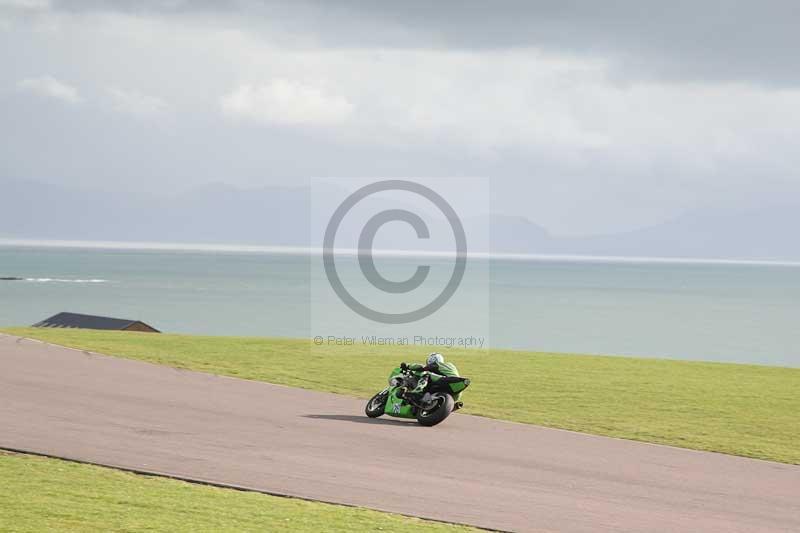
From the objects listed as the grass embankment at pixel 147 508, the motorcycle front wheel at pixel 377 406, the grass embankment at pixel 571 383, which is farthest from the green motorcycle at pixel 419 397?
the grass embankment at pixel 147 508

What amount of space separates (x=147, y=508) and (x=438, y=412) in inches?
322

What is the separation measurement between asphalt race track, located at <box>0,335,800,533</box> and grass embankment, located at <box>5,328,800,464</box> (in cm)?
169

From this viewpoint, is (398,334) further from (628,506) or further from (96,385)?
(628,506)

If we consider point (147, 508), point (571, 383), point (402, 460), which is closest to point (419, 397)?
point (402, 460)

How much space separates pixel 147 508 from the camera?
10727 mm

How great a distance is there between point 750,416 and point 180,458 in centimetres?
1283

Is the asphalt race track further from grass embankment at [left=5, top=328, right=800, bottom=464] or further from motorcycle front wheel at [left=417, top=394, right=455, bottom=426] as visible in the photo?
grass embankment at [left=5, top=328, right=800, bottom=464]

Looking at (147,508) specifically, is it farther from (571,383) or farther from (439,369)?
(571,383)

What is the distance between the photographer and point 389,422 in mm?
18625

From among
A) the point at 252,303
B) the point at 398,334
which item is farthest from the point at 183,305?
the point at 398,334

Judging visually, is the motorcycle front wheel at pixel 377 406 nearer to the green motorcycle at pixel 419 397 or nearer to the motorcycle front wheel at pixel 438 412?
the green motorcycle at pixel 419 397

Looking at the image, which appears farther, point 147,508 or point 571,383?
point 571,383

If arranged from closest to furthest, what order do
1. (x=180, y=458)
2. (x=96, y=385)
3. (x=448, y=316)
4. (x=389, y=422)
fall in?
(x=180, y=458) → (x=389, y=422) → (x=96, y=385) → (x=448, y=316)

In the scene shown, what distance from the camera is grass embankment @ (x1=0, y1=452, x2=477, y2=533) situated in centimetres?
1002
